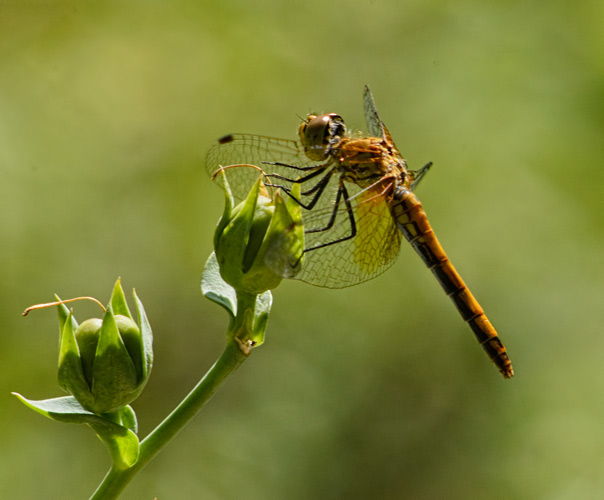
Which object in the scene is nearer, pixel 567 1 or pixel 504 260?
pixel 504 260

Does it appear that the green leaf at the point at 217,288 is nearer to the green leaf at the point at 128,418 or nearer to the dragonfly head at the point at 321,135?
the green leaf at the point at 128,418

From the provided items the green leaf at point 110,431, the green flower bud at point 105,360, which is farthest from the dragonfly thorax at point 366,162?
the green leaf at point 110,431

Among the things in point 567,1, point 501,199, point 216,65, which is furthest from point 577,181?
point 216,65

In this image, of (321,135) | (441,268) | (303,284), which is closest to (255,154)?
(321,135)

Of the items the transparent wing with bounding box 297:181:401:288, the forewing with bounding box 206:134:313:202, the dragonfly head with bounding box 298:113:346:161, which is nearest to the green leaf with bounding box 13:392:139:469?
the transparent wing with bounding box 297:181:401:288

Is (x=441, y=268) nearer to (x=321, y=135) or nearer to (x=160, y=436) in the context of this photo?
(x=321, y=135)

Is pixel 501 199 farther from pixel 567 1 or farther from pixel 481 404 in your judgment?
pixel 567 1
